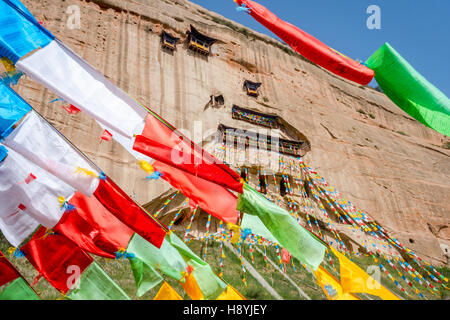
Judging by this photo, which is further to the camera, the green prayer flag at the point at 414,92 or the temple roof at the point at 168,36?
the temple roof at the point at 168,36

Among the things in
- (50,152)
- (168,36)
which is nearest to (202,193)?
(50,152)

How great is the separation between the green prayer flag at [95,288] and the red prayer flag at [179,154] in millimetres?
1953

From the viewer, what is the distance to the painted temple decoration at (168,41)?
17708 mm

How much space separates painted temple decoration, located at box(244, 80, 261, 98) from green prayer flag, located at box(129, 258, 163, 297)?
16824mm

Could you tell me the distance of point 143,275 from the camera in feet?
12.4

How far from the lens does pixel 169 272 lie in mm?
3719

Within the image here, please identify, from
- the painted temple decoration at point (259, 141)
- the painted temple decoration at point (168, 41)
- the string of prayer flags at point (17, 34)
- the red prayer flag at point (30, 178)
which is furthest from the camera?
the painted temple decoration at point (168, 41)

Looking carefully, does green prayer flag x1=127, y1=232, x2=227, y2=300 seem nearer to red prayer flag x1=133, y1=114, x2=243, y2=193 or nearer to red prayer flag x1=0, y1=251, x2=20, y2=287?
red prayer flag x1=133, y1=114, x2=243, y2=193

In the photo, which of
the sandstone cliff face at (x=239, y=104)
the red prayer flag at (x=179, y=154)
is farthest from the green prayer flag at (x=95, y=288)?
the sandstone cliff face at (x=239, y=104)

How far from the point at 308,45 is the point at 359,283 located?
3.70m

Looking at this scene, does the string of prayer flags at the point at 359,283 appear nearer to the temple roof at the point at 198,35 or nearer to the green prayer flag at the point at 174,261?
the green prayer flag at the point at 174,261

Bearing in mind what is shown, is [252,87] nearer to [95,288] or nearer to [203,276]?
[203,276]

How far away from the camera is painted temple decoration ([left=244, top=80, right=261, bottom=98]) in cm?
1944
